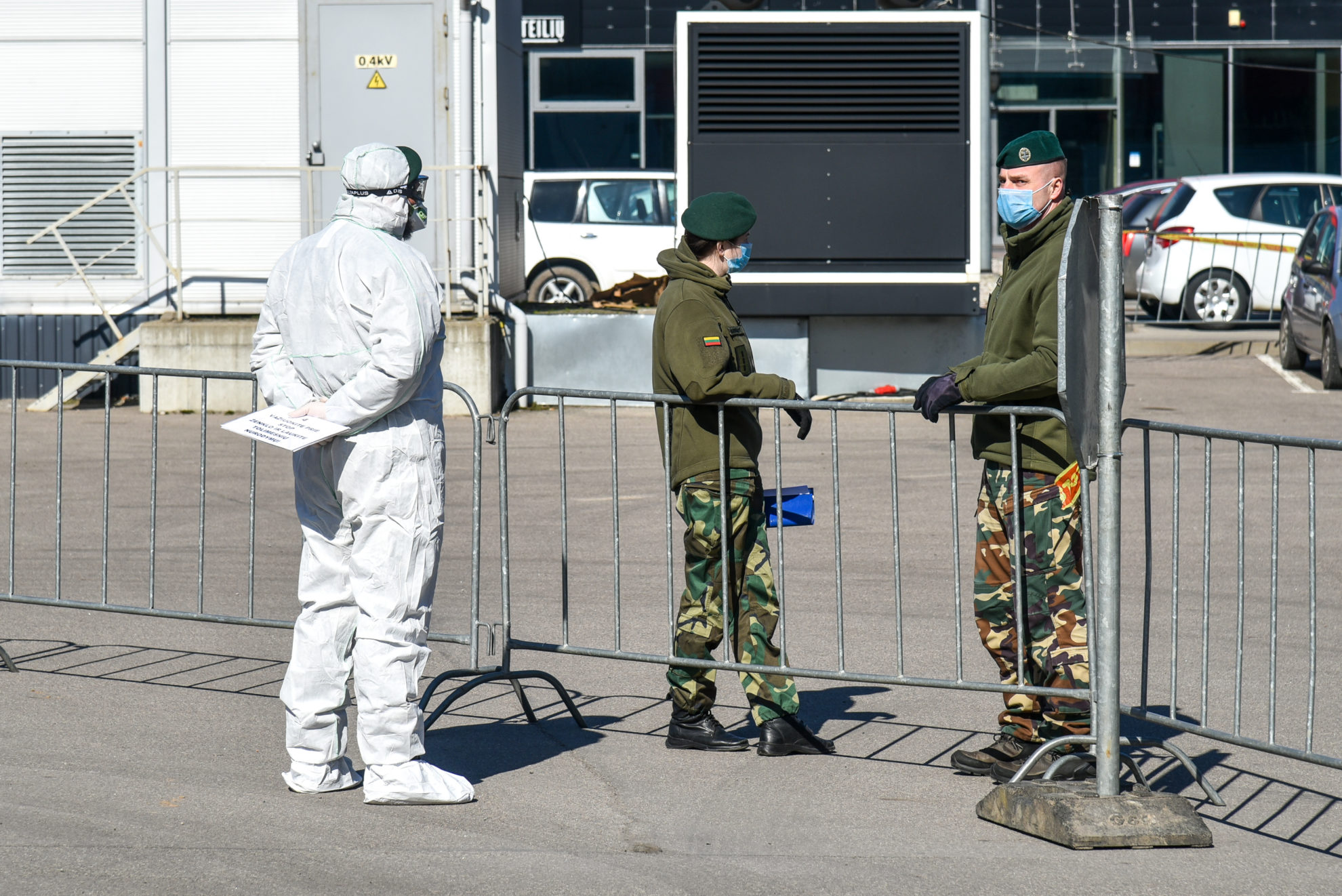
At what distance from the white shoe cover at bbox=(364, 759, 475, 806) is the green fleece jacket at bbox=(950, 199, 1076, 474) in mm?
1930

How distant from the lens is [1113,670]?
15.4 ft

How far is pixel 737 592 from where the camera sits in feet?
18.2

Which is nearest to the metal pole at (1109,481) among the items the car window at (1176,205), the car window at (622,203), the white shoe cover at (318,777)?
the white shoe cover at (318,777)

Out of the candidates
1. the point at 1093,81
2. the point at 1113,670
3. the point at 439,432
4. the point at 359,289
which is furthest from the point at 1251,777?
the point at 1093,81

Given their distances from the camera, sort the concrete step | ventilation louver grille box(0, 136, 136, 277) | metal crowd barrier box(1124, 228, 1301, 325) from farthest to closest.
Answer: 1. metal crowd barrier box(1124, 228, 1301, 325)
2. ventilation louver grille box(0, 136, 136, 277)
3. the concrete step

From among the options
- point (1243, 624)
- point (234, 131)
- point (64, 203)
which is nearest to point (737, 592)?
point (1243, 624)

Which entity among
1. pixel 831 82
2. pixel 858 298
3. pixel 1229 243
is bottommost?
pixel 858 298

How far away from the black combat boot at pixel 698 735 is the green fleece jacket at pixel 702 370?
2.57 ft

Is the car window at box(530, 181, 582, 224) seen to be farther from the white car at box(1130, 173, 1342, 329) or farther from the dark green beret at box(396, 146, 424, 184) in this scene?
the dark green beret at box(396, 146, 424, 184)

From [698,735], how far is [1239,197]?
1517 centimetres

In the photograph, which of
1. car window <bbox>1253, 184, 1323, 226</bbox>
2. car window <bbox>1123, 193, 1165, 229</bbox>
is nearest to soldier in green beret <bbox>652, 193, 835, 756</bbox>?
car window <bbox>1253, 184, 1323, 226</bbox>

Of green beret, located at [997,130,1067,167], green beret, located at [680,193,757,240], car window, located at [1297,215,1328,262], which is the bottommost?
green beret, located at [680,193,757,240]

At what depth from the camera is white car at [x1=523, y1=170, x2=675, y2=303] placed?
18922mm

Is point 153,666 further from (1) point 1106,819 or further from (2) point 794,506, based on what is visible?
(1) point 1106,819
